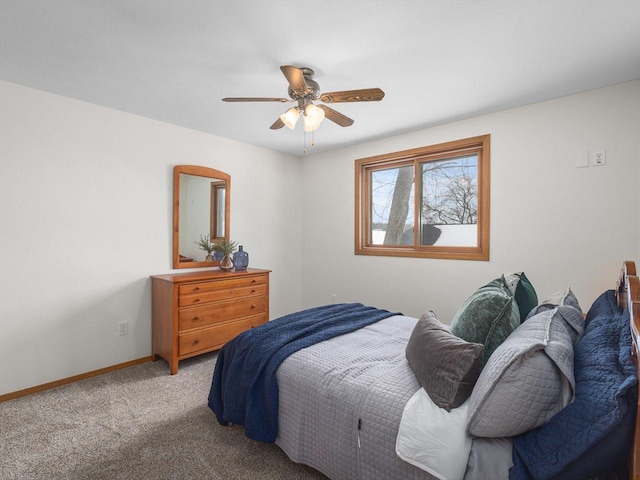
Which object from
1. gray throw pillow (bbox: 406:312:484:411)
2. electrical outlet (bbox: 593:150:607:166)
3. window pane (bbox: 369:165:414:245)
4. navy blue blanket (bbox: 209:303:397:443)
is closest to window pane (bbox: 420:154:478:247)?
window pane (bbox: 369:165:414:245)

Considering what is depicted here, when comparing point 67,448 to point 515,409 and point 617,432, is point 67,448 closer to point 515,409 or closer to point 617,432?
point 515,409

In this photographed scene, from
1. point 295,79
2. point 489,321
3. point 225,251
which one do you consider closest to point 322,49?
point 295,79

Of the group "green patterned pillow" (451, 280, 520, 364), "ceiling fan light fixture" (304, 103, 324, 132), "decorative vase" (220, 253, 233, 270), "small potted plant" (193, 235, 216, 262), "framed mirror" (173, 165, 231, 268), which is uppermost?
"ceiling fan light fixture" (304, 103, 324, 132)

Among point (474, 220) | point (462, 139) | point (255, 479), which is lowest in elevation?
point (255, 479)

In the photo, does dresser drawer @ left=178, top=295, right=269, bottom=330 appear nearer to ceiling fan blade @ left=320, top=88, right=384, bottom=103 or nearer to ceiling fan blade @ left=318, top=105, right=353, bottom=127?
ceiling fan blade @ left=318, top=105, right=353, bottom=127

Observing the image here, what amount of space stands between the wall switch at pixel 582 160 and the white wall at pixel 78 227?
11.4 feet

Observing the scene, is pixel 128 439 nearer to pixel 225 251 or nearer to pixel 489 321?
pixel 225 251

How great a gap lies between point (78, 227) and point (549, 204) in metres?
4.00

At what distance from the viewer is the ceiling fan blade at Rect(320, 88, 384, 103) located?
6.51 ft

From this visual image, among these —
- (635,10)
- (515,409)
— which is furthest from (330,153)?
(515,409)

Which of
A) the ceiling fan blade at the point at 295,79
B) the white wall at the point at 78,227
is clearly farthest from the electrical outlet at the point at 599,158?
the white wall at the point at 78,227

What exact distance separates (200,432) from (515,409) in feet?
5.92

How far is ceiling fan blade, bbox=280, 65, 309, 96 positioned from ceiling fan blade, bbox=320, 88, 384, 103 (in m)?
0.15

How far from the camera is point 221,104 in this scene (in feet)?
9.26
